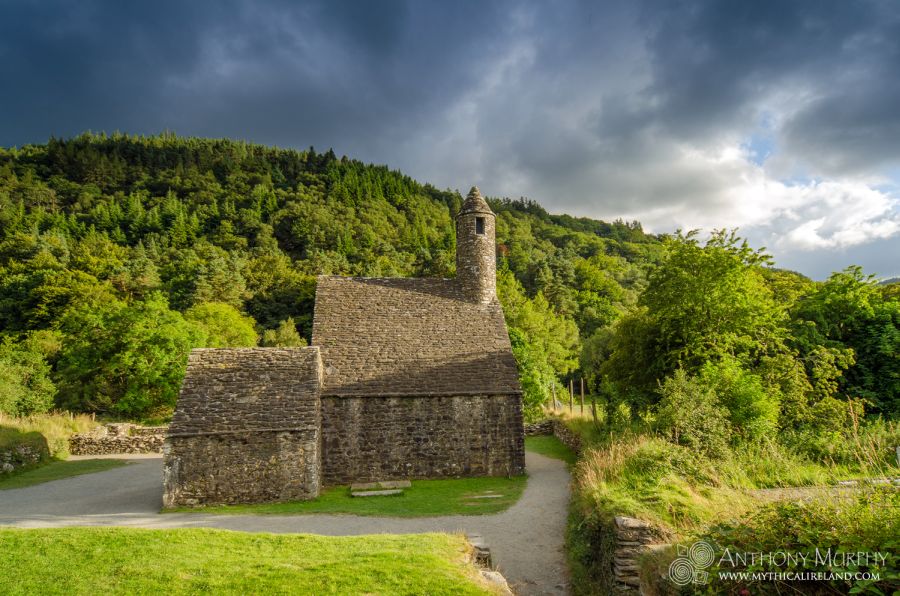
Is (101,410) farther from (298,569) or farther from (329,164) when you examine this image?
(329,164)

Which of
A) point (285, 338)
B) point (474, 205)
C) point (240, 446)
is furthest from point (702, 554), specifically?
point (285, 338)

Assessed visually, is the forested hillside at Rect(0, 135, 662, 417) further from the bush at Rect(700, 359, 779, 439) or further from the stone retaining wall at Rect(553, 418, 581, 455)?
the bush at Rect(700, 359, 779, 439)

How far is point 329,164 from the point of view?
116 meters

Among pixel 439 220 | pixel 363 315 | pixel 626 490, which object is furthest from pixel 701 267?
pixel 439 220

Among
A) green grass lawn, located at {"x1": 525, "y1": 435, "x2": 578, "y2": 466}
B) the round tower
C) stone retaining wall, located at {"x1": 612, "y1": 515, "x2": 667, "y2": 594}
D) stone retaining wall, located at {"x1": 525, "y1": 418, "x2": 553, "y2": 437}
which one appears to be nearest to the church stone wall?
green grass lawn, located at {"x1": 525, "y1": 435, "x2": 578, "y2": 466}

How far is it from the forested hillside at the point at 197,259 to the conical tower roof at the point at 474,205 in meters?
14.0

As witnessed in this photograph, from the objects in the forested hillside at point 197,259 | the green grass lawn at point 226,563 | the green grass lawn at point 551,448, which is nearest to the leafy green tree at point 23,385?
the forested hillside at point 197,259

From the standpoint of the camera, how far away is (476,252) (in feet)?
78.6

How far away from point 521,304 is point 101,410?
3929 cm

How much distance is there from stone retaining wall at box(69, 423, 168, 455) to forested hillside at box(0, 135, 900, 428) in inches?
206

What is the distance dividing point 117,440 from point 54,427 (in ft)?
9.99

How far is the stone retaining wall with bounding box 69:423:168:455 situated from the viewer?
2559 centimetres

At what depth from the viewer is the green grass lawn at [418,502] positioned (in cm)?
1426

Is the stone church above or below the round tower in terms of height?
below
